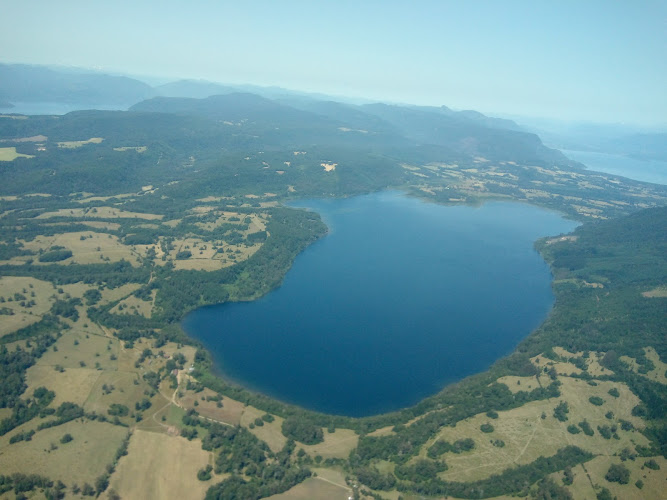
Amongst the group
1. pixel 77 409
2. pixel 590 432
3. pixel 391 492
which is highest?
pixel 590 432

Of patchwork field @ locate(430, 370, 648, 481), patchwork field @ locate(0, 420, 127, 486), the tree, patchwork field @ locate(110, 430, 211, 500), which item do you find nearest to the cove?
patchwork field @ locate(430, 370, 648, 481)

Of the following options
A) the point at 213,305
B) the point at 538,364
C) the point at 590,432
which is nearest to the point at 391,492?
the point at 590,432

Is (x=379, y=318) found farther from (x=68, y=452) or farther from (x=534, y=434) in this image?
(x=68, y=452)

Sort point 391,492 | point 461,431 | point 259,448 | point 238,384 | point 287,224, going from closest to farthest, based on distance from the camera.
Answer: point 391,492, point 259,448, point 461,431, point 238,384, point 287,224

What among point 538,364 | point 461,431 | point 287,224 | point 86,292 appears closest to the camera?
point 461,431

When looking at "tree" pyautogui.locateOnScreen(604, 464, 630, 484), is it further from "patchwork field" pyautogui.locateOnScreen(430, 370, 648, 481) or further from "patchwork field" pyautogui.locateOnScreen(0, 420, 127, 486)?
"patchwork field" pyautogui.locateOnScreen(0, 420, 127, 486)

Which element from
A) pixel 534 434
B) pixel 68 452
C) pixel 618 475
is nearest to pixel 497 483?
pixel 534 434

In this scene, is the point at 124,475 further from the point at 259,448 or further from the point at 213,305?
the point at 213,305

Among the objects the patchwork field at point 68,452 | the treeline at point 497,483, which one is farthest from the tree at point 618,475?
the patchwork field at point 68,452
